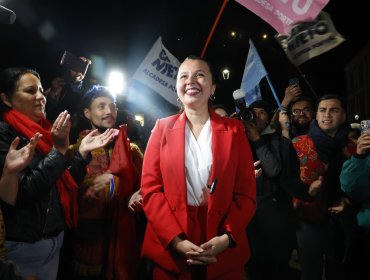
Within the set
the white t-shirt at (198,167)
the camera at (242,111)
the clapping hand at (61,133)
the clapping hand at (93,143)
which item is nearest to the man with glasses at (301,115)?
the camera at (242,111)

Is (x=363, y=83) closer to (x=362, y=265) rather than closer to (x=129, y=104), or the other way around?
(x=129, y=104)

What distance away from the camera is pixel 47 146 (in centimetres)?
284

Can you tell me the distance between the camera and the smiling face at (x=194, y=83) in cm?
246

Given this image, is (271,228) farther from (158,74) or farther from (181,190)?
(158,74)

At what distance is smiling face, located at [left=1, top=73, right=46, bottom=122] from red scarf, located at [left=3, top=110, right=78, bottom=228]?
0.11 meters

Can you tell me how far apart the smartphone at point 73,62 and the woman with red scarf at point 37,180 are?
1.59 metres

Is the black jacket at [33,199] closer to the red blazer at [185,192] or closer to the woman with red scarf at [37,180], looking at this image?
the woman with red scarf at [37,180]

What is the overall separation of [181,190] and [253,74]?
4.02 metres

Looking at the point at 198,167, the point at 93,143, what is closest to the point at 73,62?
the point at 93,143

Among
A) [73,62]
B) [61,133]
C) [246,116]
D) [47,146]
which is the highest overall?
[73,62]

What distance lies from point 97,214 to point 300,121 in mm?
2994

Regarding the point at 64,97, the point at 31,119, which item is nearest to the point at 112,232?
the point at 31,119

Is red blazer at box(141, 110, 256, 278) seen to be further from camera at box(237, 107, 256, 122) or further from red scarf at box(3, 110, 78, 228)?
camera at box(237, 107, 256, 122)

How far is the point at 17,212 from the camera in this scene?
2510 millimetres
